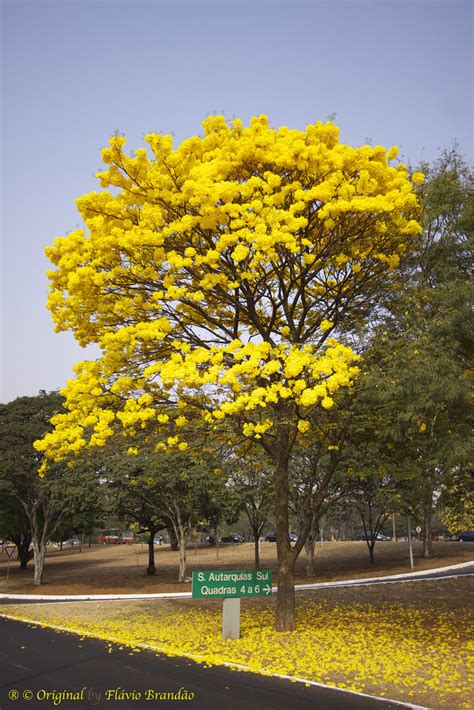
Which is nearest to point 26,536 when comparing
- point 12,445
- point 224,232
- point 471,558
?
point 12,445

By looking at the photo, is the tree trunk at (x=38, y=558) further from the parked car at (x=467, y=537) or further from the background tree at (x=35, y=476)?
the parked car at (x=467, y=537)

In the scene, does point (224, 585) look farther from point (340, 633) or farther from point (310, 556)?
point (310, 556)

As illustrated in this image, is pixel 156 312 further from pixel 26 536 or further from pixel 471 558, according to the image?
pixel 26 536

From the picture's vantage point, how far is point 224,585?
38.3ft

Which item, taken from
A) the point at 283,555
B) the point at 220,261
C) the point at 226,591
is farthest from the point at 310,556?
the point at 220,261

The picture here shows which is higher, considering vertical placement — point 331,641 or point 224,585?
point 224,585

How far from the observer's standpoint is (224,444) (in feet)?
45.1

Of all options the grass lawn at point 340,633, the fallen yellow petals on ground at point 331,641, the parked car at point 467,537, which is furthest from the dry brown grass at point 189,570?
the parked car at point 467,537

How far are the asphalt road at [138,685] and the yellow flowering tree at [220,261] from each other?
3564 millimetres

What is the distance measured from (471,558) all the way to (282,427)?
24.2m

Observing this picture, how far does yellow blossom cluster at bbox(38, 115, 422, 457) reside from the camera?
10570 millimetres

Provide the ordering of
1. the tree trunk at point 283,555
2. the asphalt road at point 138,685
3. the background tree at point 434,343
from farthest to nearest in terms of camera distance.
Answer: the tree trunk at point 283,555 → the background tree at point 434,343 → the asphalt road at point 138,685

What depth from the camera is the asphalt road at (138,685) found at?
7.45 m

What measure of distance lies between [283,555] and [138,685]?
15.9ft
